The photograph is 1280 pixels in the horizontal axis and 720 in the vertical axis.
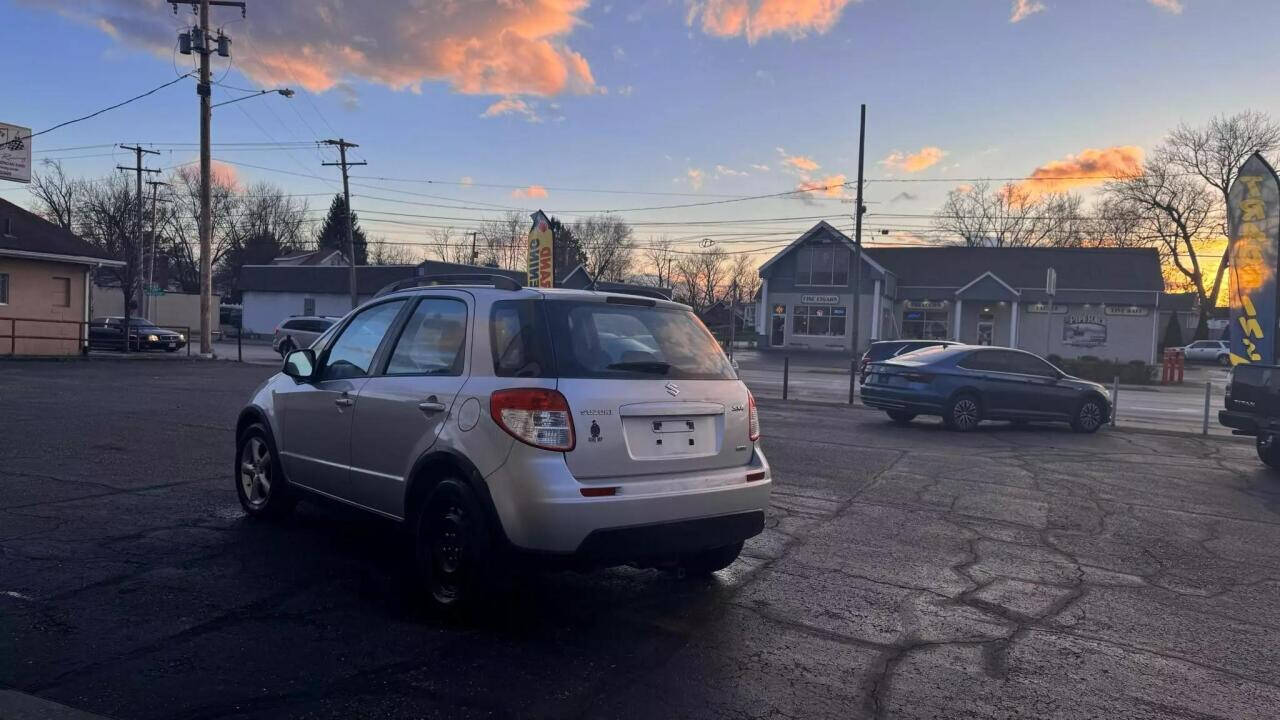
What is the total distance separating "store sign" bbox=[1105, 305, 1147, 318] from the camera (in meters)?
48.6

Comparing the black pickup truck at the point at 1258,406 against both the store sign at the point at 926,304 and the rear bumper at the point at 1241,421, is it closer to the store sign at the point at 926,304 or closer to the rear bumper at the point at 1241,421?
the rear bumper at the point at 1241,421

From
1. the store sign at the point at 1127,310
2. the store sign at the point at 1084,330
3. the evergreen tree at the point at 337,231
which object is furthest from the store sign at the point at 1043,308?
the evergreen tree at the point at 337,231

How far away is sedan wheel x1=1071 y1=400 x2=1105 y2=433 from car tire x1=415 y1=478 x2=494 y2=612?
13.0m

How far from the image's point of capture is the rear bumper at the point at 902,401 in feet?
46.7

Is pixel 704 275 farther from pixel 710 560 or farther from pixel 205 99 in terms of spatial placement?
pixel 710 560

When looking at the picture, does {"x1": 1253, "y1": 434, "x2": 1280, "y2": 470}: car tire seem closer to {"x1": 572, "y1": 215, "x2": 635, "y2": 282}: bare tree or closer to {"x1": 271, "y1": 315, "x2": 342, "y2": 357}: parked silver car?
{"x1": 271, "y1": 315, "x2": 342, "y2": 357}: parked silver car

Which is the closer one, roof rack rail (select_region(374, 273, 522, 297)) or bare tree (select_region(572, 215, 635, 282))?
roof rack rail (select_region(374, 273, 522, 297))

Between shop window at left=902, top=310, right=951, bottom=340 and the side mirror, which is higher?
shop window at left=902, top=310, right=951, bottom=340

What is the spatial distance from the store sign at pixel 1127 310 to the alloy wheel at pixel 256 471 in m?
52.0

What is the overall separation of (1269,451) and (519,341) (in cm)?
1139

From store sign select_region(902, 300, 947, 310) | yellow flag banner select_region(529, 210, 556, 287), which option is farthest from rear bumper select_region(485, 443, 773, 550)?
store sign select_region(902, 300, 947, 310)

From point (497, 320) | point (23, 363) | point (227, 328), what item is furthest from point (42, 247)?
point (227, 328)

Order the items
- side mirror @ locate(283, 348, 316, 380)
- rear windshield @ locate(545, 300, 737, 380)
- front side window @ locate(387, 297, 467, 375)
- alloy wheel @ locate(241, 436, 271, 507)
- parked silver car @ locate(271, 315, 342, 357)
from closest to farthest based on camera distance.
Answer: rear windshield @ locate(545, 300, 737, 380), front side window @ locate(387, 297, 467, 375), side mirror @ locate(283, 348, 316, 380), alloy wheel @ locate(241, 436, 271, 507), parked silver car @ locate(271, 315, 342, 357)

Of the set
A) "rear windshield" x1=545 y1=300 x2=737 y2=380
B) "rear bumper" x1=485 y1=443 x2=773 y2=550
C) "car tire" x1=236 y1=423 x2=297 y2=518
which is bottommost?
"car tire" x1=236 y1=423 x2=297 y2=518
